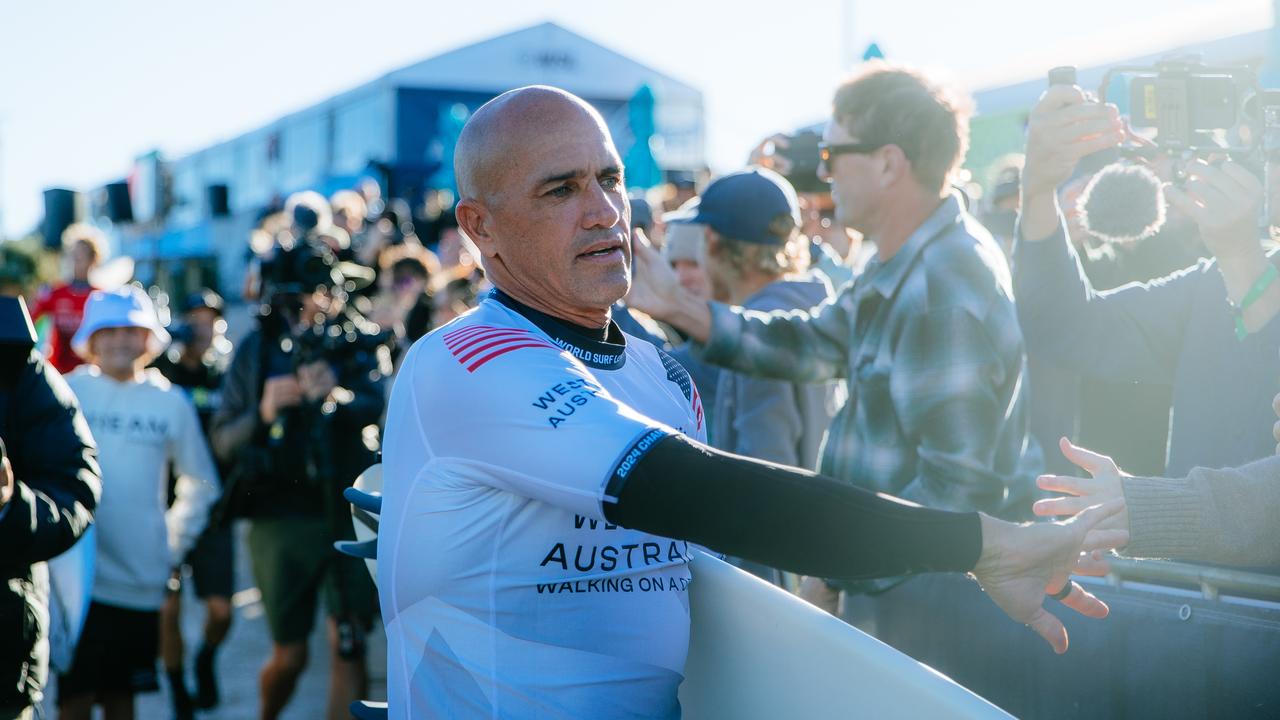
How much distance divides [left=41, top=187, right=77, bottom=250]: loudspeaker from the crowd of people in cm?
601

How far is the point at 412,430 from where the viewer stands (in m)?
1.96

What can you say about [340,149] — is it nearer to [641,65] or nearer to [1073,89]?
[641,65]

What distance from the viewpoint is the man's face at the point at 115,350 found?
5.74 m

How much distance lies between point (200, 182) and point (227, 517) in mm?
26628

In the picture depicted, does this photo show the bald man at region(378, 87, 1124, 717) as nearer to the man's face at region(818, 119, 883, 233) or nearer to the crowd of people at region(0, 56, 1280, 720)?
the crowd of people at region(0, 56, 1280, 720)

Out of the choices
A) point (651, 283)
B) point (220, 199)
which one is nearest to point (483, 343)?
point (651, 283)

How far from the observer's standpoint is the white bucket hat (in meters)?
5.67

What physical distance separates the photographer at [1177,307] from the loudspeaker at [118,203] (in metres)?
11.6

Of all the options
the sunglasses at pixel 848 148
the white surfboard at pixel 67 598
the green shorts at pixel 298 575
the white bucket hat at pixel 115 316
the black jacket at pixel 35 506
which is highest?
the sunglasses at pixel 848 148

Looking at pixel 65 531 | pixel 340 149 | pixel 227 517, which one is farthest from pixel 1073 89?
pixel 340 149

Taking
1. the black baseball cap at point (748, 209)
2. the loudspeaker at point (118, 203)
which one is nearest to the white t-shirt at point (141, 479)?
the black baseball cap at point (748, 209)

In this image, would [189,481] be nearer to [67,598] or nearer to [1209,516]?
[67,598]

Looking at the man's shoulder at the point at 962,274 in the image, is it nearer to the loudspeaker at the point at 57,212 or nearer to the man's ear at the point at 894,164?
the man's ear at the point at 894,164

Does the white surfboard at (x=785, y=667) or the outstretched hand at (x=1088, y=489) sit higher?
the outstretched hand at (x=1088, y=489)
